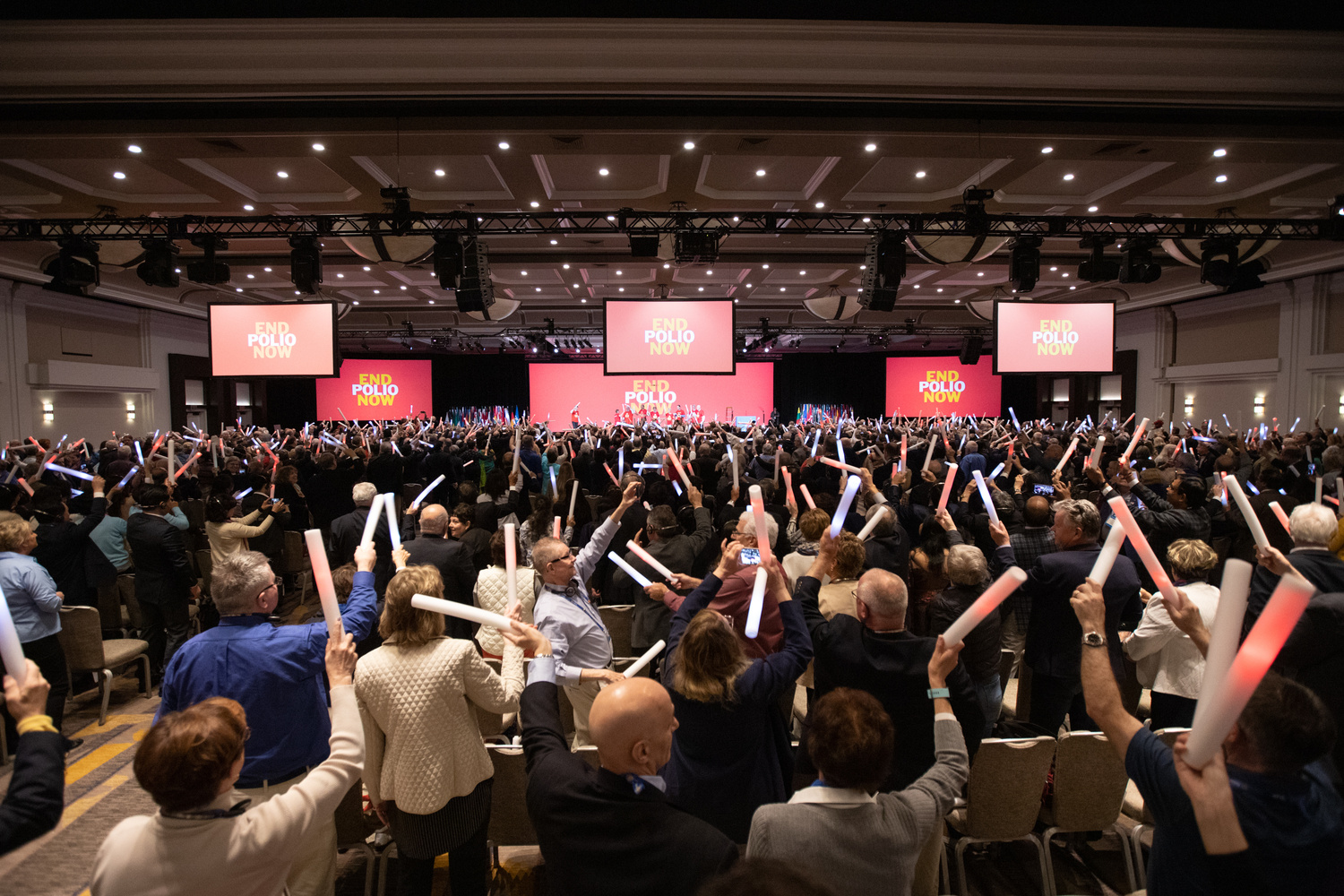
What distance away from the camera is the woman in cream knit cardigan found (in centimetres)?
206

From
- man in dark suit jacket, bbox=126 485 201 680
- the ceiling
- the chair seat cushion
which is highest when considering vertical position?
the ceiling

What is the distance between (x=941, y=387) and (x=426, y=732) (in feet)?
79.7

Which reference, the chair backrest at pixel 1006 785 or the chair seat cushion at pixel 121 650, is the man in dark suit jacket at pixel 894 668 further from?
the chair seat cushion at pixel 121 650

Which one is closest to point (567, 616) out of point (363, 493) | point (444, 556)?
point (444, 556)

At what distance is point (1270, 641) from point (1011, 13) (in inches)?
213

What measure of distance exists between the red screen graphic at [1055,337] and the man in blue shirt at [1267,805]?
8955 millimetres

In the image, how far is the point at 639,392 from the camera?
Result: 22016 mm

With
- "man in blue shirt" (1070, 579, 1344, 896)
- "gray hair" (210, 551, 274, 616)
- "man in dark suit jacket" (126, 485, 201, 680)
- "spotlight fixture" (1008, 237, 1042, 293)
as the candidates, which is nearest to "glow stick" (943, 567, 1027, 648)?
"man in blue shirt" (1070, 579, 1344, 896)

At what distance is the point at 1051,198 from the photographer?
8.89m

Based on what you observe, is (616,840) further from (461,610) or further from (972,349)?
(972,349)

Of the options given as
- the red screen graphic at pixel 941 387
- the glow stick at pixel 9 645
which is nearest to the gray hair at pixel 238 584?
the glow stick at pixel 9 645

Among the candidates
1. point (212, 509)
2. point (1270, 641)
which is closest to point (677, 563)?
point (1270, 641)

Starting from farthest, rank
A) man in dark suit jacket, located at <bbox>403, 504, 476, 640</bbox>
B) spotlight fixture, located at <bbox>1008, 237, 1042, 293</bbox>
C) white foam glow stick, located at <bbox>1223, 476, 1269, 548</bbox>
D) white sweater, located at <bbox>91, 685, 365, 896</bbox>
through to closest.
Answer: spotlight fixture, located at <bbox>1008, 237, 1042, 293</bbox>, man in dark suit jacket, located at <bbox>403, 504, 476, 640</bbox>, white foam glow stick, located at <bbox>1223, 476, 1269, 548</bbox>, white sweater, located at <bbox>91, 685, 365, 896</bbox>

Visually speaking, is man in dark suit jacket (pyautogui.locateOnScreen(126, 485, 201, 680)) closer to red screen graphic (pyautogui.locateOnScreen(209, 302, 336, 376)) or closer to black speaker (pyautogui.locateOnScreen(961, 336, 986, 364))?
red screen graphic (pyautogui.locateOnScreen(209, 302, 336, 376))
